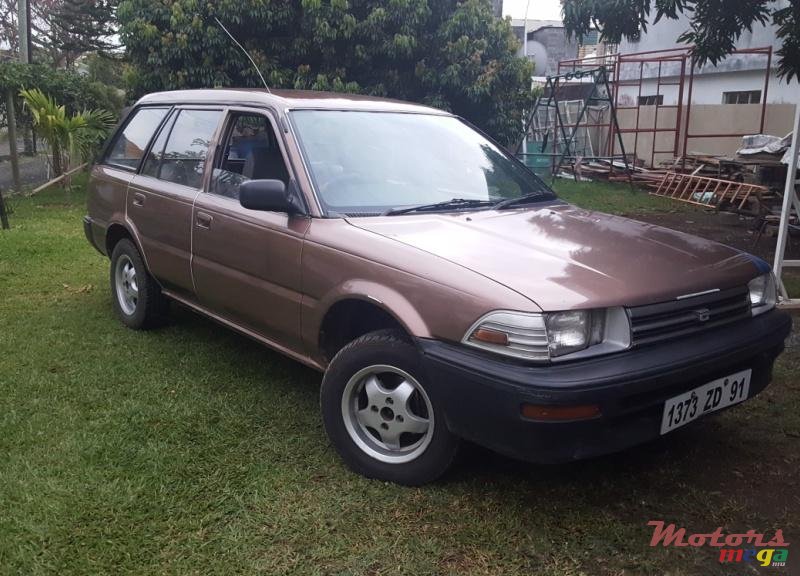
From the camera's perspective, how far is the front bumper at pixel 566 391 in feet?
8.72

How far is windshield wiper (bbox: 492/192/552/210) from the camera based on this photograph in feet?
12.8

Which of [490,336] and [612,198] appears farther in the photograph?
[612,198]

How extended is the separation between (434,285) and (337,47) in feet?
27.0

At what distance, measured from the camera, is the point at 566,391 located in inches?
103

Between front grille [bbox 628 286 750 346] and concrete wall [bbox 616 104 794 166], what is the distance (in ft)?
44.4

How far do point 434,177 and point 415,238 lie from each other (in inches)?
30.8

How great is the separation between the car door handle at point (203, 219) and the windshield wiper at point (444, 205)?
1.13 meters

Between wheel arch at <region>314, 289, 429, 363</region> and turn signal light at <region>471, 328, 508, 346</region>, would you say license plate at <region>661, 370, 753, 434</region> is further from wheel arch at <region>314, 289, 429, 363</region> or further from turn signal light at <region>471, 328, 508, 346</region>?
wheel arch at <region>314, 289, 429, 363</region>

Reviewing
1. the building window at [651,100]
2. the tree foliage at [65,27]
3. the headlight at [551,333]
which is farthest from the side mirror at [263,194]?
the tree foliage at [65,27]

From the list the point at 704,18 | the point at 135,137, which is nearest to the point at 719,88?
the point at 704,18

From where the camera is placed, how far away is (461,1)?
10.5 m

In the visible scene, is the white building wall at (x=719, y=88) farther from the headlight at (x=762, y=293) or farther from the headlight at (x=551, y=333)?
the headlight at (x=551, y=333)

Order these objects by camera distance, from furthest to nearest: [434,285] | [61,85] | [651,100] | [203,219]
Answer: [651,100] < [61,85] < [203,219] < [434,285]

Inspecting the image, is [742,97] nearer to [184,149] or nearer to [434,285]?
[184,149]
